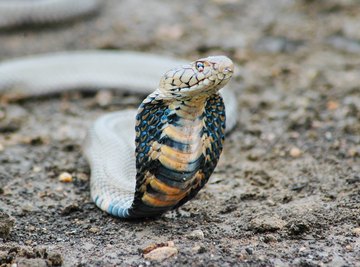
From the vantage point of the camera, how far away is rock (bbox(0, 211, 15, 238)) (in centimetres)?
376

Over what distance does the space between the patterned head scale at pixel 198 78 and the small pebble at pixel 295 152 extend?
5.67ft

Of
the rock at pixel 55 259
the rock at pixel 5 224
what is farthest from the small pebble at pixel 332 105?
the rock at pixel 55 259

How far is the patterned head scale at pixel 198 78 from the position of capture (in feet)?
11.0

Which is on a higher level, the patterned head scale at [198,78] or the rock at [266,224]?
the patterned head scale at [198,78]

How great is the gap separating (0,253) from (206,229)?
1.02 m

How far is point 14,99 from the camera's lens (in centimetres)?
632

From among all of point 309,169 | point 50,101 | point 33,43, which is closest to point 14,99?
point 50,101

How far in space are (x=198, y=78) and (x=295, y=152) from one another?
6.09 ft

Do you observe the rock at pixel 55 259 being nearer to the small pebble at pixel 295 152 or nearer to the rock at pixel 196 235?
the rock at pixel 196 235

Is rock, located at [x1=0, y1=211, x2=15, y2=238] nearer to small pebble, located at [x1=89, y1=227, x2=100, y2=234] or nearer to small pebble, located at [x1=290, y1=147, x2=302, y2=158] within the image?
small pebble, located at [x1=89, y1=227, x2=100, y2=234]

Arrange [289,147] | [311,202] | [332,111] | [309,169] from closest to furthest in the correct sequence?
[311,202] < [309,169] < [289,147] < [332,111]

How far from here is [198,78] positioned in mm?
3357

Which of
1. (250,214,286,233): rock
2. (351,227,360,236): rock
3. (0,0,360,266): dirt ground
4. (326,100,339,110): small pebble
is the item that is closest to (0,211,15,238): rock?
(0,0,360,266): dirt ground

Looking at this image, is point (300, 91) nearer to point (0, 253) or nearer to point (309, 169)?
point (309, 169)
